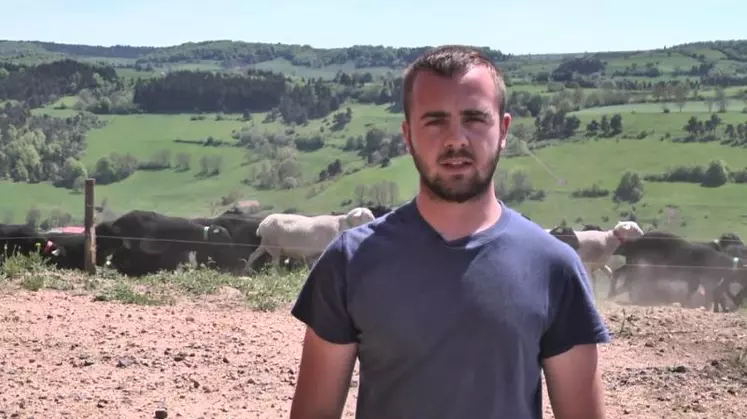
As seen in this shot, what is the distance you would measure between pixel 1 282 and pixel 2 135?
55.9m

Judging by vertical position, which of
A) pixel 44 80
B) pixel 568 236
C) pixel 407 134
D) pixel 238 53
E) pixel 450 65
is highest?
pixel 238 53

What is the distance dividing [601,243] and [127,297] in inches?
394

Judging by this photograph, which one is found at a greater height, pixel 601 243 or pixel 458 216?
pixel 458 216

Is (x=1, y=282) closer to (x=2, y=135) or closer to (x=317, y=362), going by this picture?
(x=317, y=362)

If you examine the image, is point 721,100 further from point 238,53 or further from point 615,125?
point 238,53

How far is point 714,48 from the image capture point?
316 feet

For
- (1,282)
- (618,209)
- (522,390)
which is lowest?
(618,209)

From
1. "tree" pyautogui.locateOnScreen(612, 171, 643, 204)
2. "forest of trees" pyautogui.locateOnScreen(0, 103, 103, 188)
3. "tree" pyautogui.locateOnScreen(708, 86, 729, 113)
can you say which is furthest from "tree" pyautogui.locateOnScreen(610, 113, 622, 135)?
"forest of trees" pyautogui.locateOnScreen(0, 103, 103, 188)

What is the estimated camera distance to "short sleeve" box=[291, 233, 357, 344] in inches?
95.7

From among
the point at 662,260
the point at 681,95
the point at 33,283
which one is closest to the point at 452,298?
the point at 33,283

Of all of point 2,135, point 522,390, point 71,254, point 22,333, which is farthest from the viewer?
point 2,135

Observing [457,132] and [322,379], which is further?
[322,379]

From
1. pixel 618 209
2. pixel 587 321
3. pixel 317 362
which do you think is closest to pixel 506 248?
pixel 587 321

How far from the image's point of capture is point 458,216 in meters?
2.43
